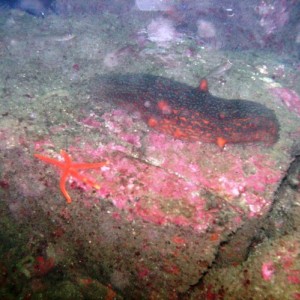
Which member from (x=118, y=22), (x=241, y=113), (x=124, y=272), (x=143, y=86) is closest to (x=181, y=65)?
(x=143, y=86)

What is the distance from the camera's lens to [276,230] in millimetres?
3162

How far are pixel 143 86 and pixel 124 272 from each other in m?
3.17

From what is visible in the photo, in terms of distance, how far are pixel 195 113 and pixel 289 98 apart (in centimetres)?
274

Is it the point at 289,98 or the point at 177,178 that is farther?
the point at 289,98

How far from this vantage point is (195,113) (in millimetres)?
4207

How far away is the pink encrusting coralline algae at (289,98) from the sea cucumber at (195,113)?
0.87m

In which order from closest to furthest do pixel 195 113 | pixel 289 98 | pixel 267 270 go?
pixel 267 270, pixel 195 113, pixel 289 98

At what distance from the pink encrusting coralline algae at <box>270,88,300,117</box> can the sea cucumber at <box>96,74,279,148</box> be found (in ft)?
2.87

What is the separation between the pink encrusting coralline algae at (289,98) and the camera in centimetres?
529

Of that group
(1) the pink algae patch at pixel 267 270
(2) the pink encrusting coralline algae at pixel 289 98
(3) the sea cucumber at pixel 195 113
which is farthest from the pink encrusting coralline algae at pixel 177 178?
(2) the pink encrusting coralline algae at pixel 289 98

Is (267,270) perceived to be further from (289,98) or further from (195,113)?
(289,98)

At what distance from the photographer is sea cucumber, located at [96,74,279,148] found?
163 inches

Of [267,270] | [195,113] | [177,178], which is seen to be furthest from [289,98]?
[267,270]

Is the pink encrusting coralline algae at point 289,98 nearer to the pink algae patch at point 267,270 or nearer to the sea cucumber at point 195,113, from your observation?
the sea cucumber at point 195,113
